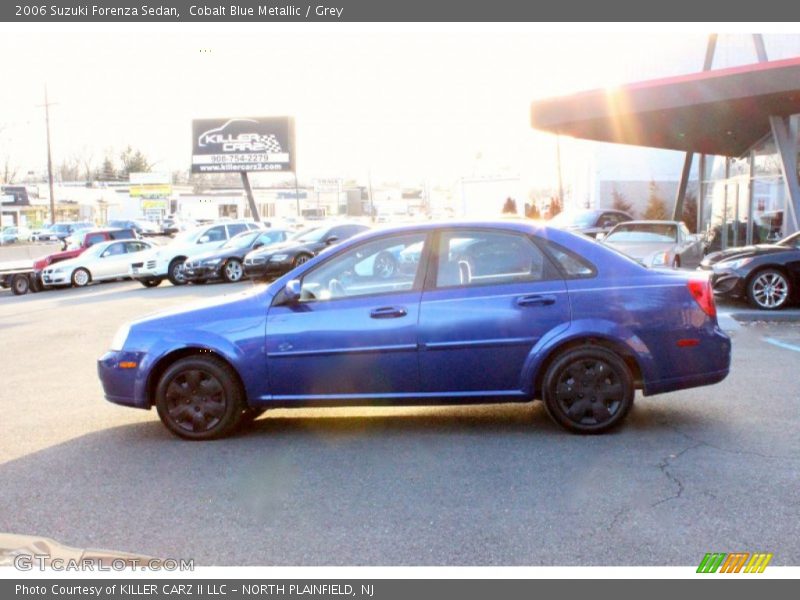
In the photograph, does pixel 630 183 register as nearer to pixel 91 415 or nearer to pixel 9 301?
pixel 9 301

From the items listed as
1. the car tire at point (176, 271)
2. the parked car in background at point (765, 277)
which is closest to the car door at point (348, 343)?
the parked car in background at point (765, 277)

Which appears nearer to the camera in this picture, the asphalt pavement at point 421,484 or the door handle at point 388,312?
the asphalt pavement at point 421,484

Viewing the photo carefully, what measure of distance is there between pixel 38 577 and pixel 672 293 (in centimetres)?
452

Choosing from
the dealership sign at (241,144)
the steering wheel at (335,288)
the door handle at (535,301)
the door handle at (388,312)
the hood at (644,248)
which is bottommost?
the door handle at (388,312)

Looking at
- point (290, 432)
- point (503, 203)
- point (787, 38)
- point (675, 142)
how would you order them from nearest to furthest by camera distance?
point (290, 432) → point (675, 142) → point (787, 38) → point (503, 203)

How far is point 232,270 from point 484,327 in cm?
1846

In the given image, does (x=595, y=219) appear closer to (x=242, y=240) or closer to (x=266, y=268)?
(x=266, y=268)

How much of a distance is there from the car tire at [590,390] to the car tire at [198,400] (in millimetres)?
2333

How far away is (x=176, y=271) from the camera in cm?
2436

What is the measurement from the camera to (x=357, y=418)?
23.0 feet

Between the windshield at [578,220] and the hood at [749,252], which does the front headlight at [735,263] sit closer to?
the hood at [749,252]

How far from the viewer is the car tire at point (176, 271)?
24.3 m

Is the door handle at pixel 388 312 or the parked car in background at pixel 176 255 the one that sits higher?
the parked car in background at pixel 176 255

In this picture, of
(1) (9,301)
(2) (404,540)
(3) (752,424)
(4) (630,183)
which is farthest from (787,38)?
(2) (404,540)
